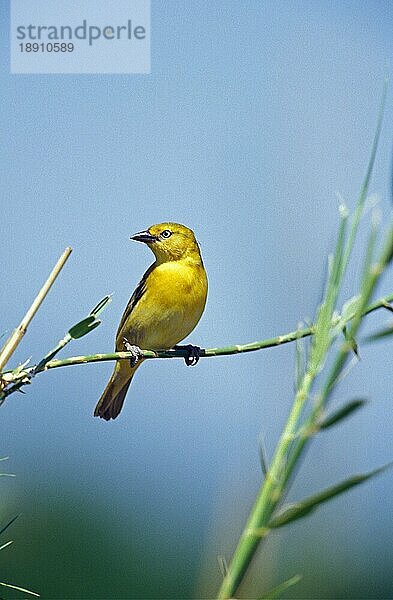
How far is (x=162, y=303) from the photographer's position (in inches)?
47.0

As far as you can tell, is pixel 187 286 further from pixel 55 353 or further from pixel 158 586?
pixel 55 353

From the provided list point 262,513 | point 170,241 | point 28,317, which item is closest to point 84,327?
point 28,317

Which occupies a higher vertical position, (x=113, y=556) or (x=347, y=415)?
(x=347, y=415)

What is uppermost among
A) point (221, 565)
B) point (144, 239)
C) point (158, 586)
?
point (144, 239)

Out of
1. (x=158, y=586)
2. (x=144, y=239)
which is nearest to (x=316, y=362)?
(x=144, y=239)

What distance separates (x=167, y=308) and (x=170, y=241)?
14cm

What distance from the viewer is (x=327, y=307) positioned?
13 centimetres

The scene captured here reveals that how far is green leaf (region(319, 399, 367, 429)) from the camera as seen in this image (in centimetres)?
10

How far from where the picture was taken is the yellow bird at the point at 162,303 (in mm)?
1176

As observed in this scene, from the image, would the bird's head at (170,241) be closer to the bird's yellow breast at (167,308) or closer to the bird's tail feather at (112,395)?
the bird's yellow breast at (167,308)

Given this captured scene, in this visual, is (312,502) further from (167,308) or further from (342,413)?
(167,308)

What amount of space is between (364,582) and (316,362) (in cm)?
139

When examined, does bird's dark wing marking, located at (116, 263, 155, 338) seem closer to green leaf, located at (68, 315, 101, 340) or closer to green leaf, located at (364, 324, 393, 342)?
green leaf, located at (68, 315, 101, 340)

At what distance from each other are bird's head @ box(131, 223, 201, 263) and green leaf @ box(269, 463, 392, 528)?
3.85 ft
